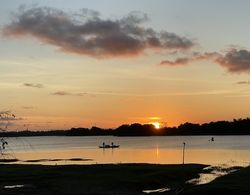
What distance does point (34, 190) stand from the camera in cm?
3953

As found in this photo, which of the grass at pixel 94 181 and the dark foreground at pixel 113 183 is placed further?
the grass at pixel 94 181

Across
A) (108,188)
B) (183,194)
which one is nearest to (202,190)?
(183,194)

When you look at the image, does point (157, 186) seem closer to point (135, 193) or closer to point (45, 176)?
point (135, 193)

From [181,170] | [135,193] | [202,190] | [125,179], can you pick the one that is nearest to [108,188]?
[135,193]

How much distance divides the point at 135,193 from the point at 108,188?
3.22 metres

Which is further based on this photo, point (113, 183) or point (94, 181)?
point (94, 181)

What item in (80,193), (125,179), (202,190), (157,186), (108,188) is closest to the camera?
(202,190)

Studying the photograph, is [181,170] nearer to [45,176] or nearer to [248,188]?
[45,176]

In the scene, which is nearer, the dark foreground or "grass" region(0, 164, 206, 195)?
the dark foreground

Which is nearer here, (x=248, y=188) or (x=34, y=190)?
(x=248, y=188)

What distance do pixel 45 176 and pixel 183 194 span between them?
20.5 m

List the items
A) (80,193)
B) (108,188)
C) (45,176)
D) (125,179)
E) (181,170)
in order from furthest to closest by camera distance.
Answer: (181,170) < (45,176) < (125,179) < (108,188) < (80,193)

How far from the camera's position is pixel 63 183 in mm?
44469

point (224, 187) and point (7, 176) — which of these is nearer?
point (224, 187)
